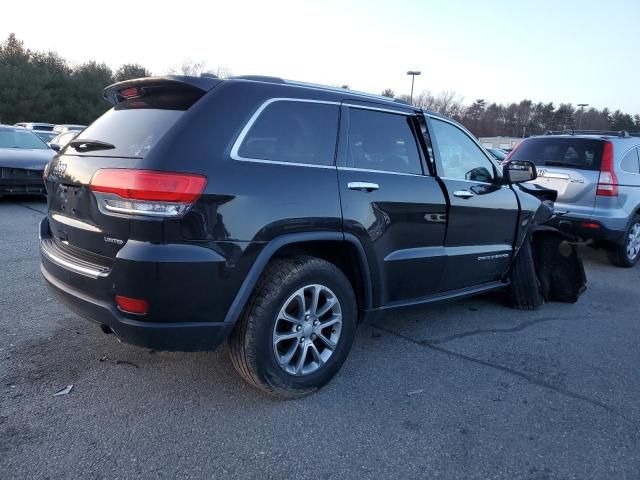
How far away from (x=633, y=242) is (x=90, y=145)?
7290mm

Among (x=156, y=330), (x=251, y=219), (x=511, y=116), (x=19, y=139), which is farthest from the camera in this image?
(x=511, y=116)

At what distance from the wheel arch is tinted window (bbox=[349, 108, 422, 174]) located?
1.83 feet

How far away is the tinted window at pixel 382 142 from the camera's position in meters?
3.46

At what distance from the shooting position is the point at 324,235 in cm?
308

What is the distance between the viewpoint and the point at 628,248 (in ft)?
23.9

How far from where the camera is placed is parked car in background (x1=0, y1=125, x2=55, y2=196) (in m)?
9.59

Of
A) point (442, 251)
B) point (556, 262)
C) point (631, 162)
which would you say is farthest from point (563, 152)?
point (442, 251)

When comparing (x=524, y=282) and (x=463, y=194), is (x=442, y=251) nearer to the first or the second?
(x=463, y=194)

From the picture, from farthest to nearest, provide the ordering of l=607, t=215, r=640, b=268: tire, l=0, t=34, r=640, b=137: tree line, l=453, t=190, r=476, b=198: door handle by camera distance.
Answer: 1. l=0, t=34, r=640, b=137: tree line
2. l=607, t=215, r=640, b=268: tire
3. l=453, t=190, r=476, b=198: door handle

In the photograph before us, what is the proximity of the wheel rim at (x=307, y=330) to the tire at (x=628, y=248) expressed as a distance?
5555 millimetres

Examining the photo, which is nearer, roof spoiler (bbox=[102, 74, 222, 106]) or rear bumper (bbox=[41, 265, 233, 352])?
rear bumper (bbox=[41, 265, 233, 352])

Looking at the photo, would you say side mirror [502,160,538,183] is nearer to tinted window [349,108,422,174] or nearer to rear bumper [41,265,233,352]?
tinted window [349,108,422,174]

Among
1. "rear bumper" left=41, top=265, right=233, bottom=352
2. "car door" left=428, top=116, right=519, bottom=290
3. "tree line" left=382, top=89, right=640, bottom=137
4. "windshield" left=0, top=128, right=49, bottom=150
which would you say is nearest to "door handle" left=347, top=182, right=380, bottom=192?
"car door" left=428, top=116, right=519, bottom=290

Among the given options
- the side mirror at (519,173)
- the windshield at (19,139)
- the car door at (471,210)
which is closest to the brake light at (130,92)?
the car door at (471,210)
